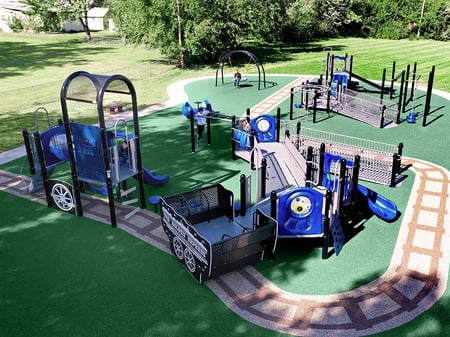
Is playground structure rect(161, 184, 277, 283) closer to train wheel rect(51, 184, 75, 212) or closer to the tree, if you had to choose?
train wheel rect(51, 184, 75, 212)

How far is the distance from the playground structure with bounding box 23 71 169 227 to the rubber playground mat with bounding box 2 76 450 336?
76.5 inches

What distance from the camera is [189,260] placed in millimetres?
8672

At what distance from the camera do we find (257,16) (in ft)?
124

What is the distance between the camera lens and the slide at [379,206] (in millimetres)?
10859

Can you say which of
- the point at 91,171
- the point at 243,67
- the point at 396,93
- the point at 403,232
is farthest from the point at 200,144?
the point at 243,67

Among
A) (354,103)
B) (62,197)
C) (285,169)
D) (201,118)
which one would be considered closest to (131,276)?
(62,197)

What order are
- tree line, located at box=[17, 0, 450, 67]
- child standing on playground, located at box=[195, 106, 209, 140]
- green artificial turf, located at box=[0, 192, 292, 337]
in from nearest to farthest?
green artificial turf, located at box=[0, 192, 292, 337]
child standing on playground, located at box=[195, 106, 209, 140]
tree line, located at box=[17, 0, 450, 67]

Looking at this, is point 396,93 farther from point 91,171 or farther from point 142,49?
point 142,49

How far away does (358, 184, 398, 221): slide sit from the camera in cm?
1086

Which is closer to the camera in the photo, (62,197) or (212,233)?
(212,233)

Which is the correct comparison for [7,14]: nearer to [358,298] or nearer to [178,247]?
[178,247]

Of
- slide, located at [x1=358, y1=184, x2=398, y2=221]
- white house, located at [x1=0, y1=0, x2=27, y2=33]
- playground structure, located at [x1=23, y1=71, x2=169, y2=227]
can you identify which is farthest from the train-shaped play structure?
white house, located at [x1=0, y1=0, x2=27, y2=33]

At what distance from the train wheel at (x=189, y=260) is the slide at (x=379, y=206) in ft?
17.4

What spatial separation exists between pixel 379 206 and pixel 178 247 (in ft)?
18.5
